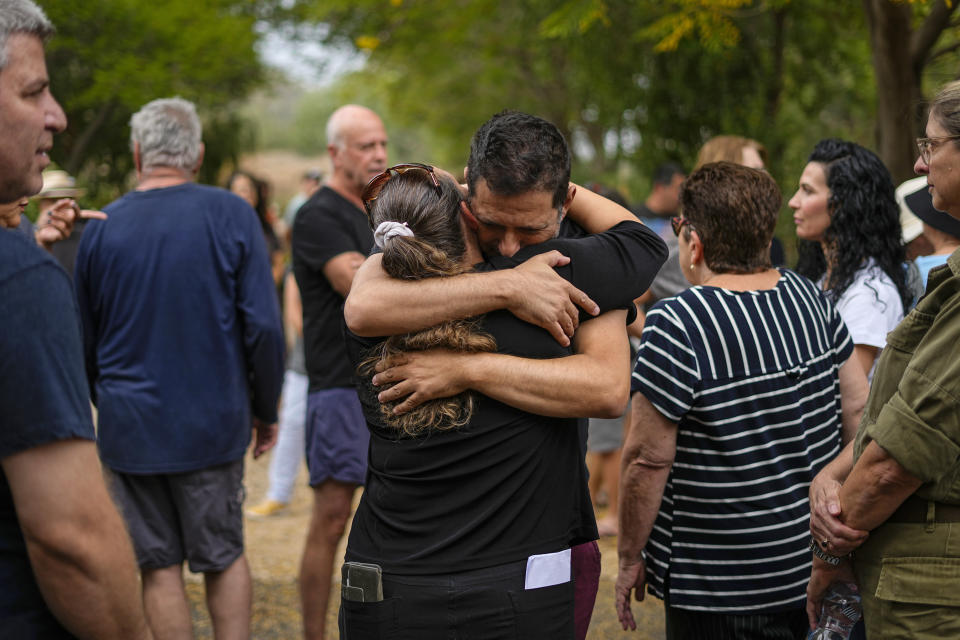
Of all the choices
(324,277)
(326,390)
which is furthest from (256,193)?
(326,390)

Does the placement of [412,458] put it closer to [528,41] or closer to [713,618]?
[713,618]

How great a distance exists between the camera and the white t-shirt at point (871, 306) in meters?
3.18

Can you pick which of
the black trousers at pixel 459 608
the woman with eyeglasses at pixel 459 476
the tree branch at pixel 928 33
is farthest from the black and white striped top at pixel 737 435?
the tree branch at pixel 928 33

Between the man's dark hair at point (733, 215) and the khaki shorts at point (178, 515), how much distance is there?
2159 millimetres

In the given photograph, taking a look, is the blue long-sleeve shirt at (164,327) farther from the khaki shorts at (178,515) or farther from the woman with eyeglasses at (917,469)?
the woman with eyeglasses at (917,469)

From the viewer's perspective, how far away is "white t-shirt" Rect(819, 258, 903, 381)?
318 centimetres

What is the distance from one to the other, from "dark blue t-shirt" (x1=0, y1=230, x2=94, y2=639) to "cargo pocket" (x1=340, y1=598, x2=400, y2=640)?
2.58 feet

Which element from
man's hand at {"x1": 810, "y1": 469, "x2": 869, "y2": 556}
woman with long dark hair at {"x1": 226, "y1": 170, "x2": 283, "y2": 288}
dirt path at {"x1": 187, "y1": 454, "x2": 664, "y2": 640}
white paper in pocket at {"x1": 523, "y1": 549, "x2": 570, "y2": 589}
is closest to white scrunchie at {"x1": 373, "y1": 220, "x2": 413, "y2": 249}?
white paper in pocket at {"x1": 523, "y1": 549, "x2": 570, "y2": 589}

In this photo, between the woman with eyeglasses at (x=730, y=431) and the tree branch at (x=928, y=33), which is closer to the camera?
the woman with eyeglasses at (x=730, y=431)

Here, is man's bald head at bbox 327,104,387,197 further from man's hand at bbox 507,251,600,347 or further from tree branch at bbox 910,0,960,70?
tree branch at bbox 910,0,960,70

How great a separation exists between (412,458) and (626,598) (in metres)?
1.10

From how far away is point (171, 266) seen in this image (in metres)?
3.57

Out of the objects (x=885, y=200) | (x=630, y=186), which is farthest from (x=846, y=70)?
(x=885, y=200)

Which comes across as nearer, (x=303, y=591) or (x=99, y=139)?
(x=303, y=591)
